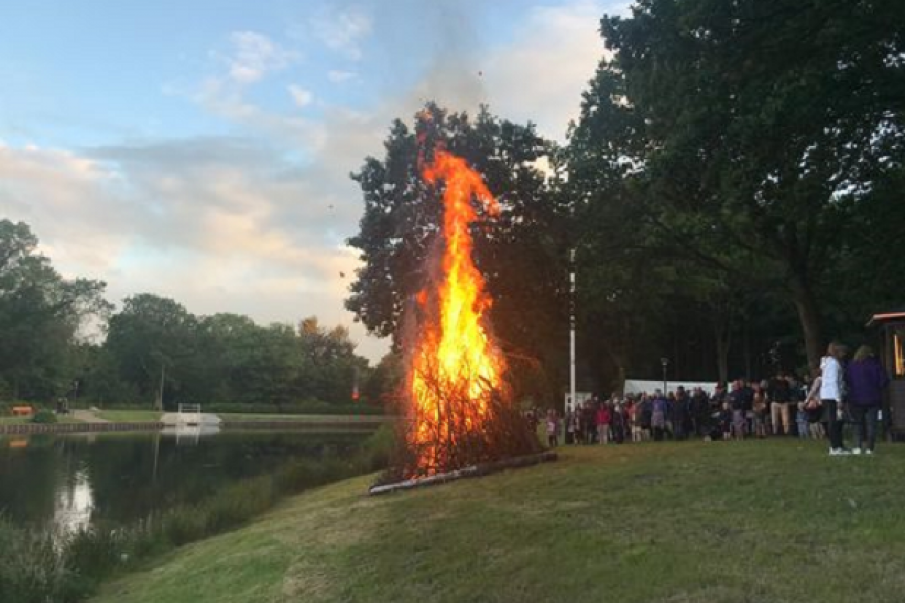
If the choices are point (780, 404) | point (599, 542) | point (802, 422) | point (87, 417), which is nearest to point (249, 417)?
point (87, 417)

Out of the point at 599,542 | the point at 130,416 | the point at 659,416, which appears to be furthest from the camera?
the point at 130,416

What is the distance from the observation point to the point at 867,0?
1517cm

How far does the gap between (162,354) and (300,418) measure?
2993 cm

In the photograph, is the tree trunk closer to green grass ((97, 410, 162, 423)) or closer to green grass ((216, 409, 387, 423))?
green grass ((97, 410, 162, 423))

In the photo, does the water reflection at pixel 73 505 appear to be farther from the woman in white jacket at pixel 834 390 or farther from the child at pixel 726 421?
the child at pixel 726 421

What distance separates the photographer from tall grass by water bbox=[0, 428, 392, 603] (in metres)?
12.6

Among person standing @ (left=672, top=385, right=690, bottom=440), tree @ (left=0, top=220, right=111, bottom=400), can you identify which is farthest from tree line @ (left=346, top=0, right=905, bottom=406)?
tree @ (left=0, top=220, right=111, bottom=400)

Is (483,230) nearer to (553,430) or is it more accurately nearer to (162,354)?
(553,430)

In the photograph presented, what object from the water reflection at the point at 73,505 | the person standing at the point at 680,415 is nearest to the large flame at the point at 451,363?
the person standing at the point at 680,415

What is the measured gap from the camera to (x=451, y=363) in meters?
A: 17.3

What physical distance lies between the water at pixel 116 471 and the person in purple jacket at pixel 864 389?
15.6 m

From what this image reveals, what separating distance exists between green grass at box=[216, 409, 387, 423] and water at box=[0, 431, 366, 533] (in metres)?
29.0

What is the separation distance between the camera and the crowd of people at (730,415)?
44.3 ft

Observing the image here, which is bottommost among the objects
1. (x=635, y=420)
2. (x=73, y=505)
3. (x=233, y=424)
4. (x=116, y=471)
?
(x=73, y=505)
